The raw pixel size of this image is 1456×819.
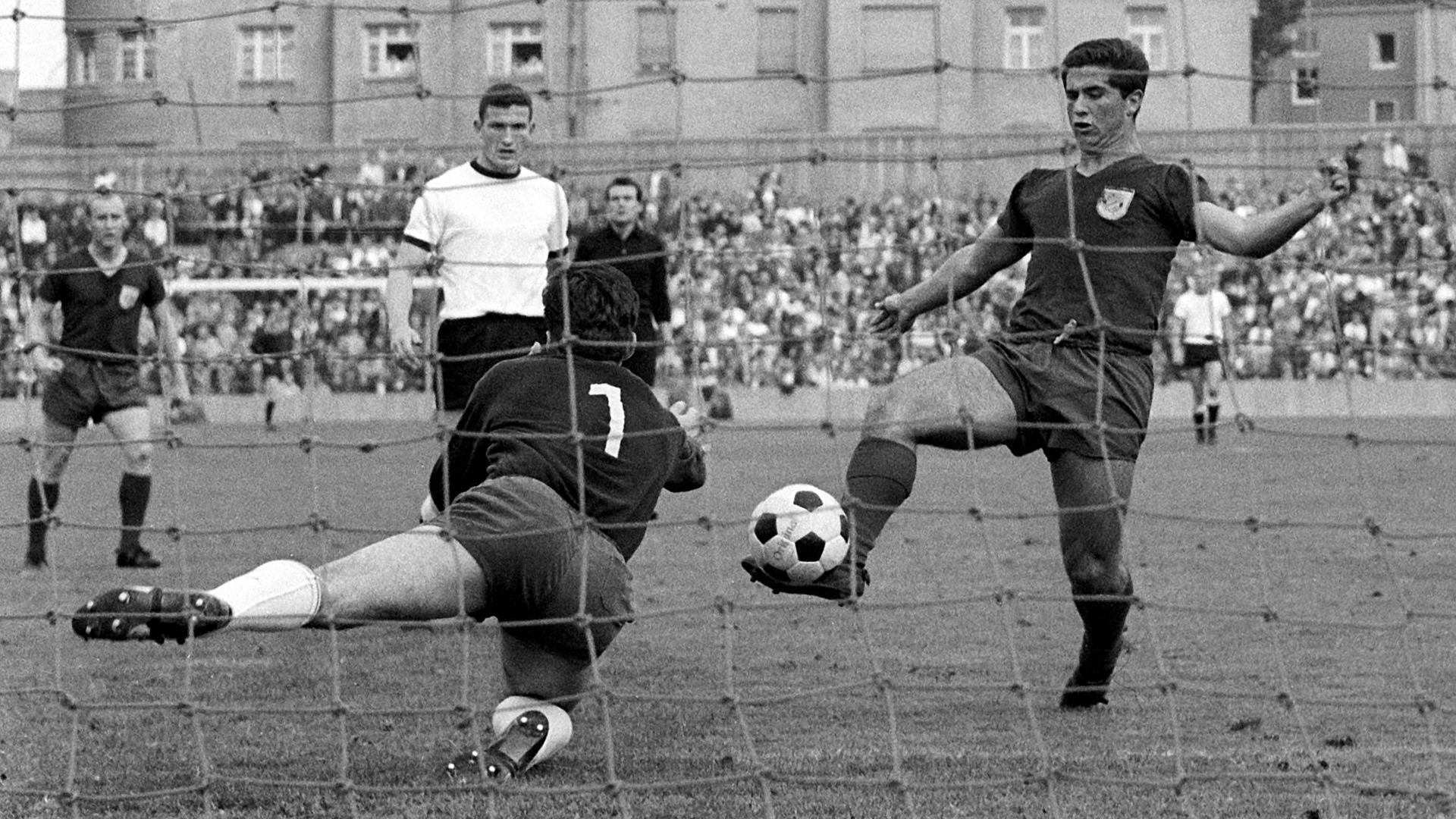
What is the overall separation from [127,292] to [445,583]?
256 inches

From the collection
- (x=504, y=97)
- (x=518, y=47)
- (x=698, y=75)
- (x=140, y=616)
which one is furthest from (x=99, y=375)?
(x=518, y=47)

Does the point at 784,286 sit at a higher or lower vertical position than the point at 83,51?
lower

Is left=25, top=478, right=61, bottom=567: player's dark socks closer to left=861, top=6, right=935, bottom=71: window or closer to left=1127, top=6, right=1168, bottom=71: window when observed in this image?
left=861, top=6, right=935, bottom=71: window

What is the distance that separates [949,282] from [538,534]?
1.83 m

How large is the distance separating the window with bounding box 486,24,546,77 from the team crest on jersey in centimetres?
1284

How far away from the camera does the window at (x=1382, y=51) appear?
167 feet

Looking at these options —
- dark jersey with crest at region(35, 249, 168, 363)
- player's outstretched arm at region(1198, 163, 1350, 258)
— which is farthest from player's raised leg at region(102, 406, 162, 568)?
player's outstretched arm at region(1198, 163, 1350, 258)

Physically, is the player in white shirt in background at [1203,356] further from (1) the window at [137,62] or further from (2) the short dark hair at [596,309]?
(2) the short dark hair at [596,309]

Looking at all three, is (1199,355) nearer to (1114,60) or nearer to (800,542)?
(1114,60)

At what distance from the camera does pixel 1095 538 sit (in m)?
6.52

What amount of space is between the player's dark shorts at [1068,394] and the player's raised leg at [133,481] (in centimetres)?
607

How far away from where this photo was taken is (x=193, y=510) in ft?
50.2

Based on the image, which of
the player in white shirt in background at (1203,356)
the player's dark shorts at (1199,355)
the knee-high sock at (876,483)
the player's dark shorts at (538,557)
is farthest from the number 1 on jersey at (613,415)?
the player's dark shorts at (1199,355)

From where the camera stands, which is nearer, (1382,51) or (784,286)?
(784,286)
